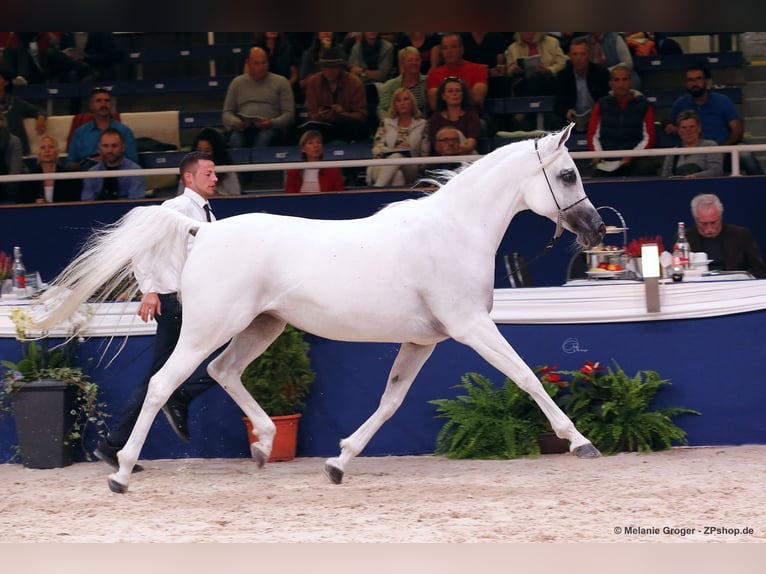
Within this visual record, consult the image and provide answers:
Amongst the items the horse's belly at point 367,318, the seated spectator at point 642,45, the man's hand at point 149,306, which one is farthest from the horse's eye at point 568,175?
the seated spectator at point 642,45

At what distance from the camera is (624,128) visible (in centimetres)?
891

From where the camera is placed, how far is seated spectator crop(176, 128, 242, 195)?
884 centimetres

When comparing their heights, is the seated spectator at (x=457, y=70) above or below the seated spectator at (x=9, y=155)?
above

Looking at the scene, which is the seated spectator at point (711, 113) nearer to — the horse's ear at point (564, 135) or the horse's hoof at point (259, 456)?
the horse's ear at point (564, 135)

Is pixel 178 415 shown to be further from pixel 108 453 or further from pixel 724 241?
pixel 724 241

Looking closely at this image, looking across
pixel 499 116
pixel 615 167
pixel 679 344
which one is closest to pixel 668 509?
pixel 679 344

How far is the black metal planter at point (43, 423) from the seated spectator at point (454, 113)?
402 cm

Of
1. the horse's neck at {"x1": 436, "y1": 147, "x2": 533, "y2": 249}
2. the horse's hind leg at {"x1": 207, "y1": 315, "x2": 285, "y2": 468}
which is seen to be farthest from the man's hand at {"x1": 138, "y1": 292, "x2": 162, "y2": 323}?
the horse's neck at {"x1": 436, "y1": 147, "x2": 533, "y2": 249}

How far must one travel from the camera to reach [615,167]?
29.1 ft

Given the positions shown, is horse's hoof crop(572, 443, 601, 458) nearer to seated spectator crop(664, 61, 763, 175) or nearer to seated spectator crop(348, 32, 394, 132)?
seated spectator crop(664, 61, 763, 175)

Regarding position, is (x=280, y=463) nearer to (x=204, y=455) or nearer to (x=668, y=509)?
(x=204, y=455)

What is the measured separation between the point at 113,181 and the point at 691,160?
492 cm

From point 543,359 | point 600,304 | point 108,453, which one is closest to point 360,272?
point 543,359

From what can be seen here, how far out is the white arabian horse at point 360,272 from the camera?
5160 mm
